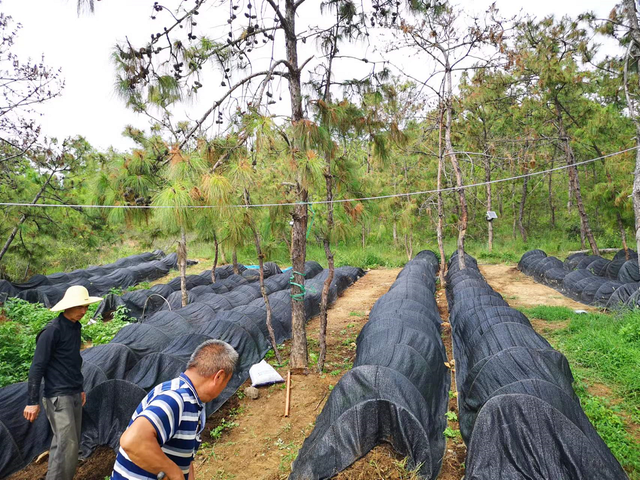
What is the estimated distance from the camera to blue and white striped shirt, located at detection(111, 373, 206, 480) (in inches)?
64.5

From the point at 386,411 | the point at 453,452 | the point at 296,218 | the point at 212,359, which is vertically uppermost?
the point at 296,218

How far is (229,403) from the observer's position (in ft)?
16.5

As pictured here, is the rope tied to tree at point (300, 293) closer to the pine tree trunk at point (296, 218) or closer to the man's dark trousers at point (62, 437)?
the pine tree trunk at point (296, 218)

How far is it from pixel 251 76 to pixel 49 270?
1695cm

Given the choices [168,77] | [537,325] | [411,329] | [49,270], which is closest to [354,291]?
[537,325]

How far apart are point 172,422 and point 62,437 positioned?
2.09 meters

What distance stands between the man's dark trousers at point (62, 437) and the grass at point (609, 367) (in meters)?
4.55

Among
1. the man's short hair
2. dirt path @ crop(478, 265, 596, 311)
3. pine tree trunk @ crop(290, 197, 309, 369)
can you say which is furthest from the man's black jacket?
dirt path @ crop(478, 265, 596, 311)

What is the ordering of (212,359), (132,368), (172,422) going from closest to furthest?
(172,422) < (212,359) < (132,368)

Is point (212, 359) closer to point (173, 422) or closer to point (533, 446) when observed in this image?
point (173, 422)

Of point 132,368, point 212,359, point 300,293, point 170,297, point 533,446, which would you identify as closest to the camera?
point 212,359

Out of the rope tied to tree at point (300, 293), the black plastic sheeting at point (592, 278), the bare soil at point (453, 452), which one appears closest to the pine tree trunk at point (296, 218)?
the rope tied to tree at point (300, 293)

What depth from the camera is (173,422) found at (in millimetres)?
1680

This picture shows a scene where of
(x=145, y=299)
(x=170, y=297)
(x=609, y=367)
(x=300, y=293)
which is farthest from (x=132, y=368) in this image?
(x=609, y=367)
